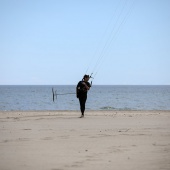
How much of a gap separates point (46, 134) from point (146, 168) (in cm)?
448

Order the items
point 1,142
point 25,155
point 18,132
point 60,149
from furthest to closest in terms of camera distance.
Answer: point 18,132, point 1,142, point 60,149, point 25,155

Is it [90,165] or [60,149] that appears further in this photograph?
[60,149]

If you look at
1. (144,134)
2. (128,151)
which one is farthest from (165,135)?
(128,151)

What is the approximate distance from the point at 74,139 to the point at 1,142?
1863mm

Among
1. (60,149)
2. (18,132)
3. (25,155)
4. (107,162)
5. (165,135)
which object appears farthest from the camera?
(18,132)

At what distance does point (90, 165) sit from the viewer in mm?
6094

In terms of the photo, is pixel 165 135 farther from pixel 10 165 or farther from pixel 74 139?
pixel 10 165

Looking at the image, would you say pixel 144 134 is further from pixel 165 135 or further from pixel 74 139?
pixel 74 139

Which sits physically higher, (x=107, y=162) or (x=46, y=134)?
(x=46, y=134)

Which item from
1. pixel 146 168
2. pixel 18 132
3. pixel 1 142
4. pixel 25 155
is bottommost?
pixel 146 168

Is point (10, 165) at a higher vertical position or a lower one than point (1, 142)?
lower

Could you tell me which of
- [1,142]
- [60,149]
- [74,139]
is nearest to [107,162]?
[60,149]

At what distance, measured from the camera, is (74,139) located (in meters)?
Answer: 8.85

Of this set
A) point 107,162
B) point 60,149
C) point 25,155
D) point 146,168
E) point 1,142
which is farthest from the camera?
point 1,142
